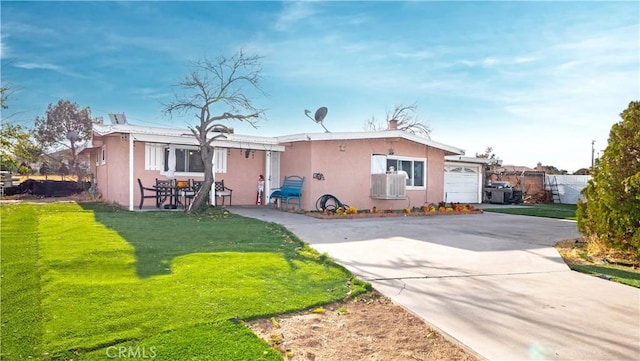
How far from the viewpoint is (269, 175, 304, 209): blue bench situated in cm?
1326

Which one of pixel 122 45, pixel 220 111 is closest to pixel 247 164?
pixel 220 111

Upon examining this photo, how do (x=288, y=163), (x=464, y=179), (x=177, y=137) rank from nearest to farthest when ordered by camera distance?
1. (x=177, y=137)
2. (x=288, y=163)
3. (x=464, y=179)

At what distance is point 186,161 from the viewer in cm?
1385

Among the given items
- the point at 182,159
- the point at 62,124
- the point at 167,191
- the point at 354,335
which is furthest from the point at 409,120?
the point at 354,335

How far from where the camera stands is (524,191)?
2362cm

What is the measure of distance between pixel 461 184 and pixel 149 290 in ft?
64.5

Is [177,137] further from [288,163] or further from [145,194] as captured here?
[288,163]

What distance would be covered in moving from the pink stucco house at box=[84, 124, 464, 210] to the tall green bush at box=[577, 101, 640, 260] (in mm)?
7175

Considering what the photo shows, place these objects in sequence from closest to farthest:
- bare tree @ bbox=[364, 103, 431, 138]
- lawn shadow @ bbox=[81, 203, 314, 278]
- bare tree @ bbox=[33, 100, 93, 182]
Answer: lawn shadow @ bbox=[81, 203, 314, 278], bare tree @ bbox=[33, 100, 93, 182], bare tree @ bbox=[364, 103, 431, 138]

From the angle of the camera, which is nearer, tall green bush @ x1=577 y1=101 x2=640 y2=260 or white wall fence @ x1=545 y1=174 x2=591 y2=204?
tall green bush @ x1=577 y1=101 x2=640 y2=260

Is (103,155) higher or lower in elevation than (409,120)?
lower

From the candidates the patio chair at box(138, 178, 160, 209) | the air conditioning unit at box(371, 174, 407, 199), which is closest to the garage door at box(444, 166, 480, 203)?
the air conditioning unit at box(371, 174, 407, 199)

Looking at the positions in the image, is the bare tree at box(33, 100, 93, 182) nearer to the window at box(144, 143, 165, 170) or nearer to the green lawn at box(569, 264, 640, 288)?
the window at box(144, 143, 165, 170)

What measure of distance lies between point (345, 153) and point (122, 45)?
755cm
